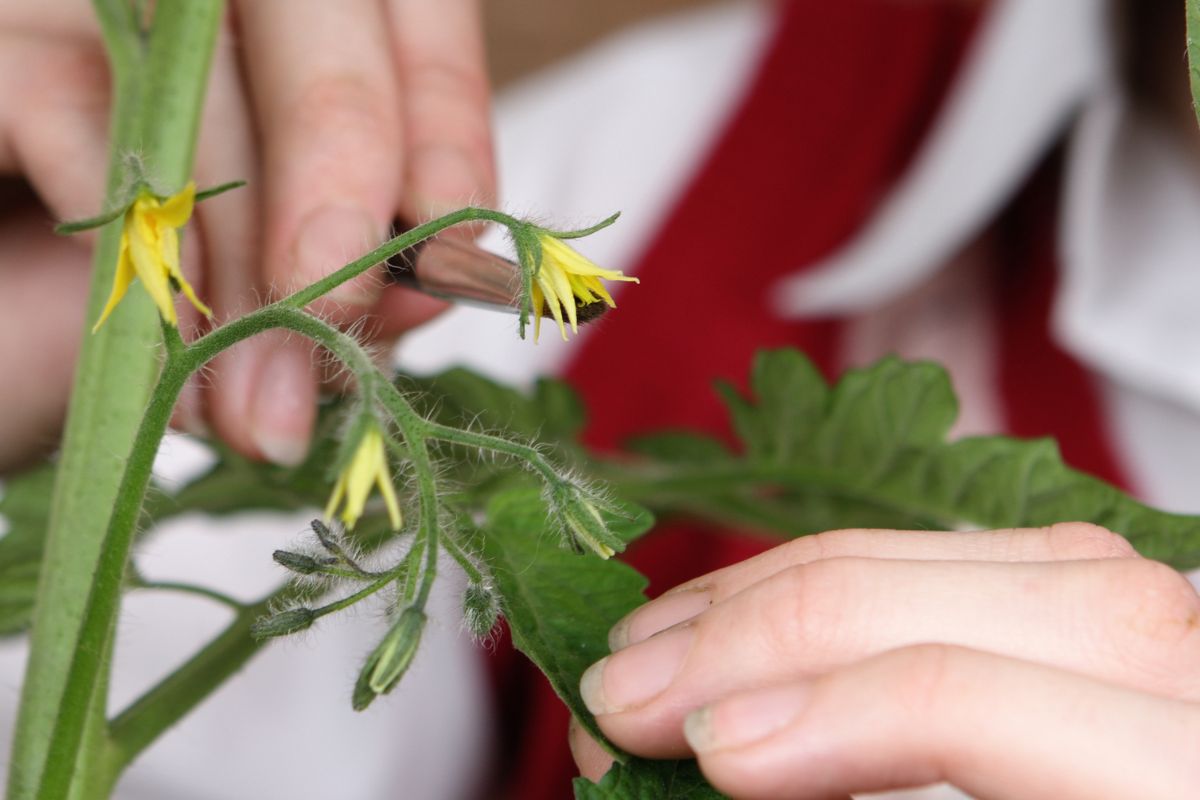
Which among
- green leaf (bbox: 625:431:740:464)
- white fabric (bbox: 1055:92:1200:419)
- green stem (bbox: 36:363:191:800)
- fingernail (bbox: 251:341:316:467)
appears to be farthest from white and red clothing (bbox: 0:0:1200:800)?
green stem (bbox: 36:363:191:800)

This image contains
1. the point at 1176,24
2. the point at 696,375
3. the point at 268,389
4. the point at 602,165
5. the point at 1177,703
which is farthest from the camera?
the point at 602,165

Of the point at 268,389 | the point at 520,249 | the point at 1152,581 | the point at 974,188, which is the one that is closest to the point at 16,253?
the point at 268,389

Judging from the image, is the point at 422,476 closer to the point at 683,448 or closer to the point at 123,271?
the point at 123,271

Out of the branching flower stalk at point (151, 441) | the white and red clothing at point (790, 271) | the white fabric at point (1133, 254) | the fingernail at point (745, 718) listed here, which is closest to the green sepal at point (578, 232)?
the branching flower stalk at point (151, 441)

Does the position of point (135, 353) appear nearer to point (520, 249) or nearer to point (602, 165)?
point (520, 249)

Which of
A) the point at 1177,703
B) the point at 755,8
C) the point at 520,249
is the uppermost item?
the point at 755,8

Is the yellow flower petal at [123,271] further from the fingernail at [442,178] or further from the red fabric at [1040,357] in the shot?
the red fabric at [1040,357]
